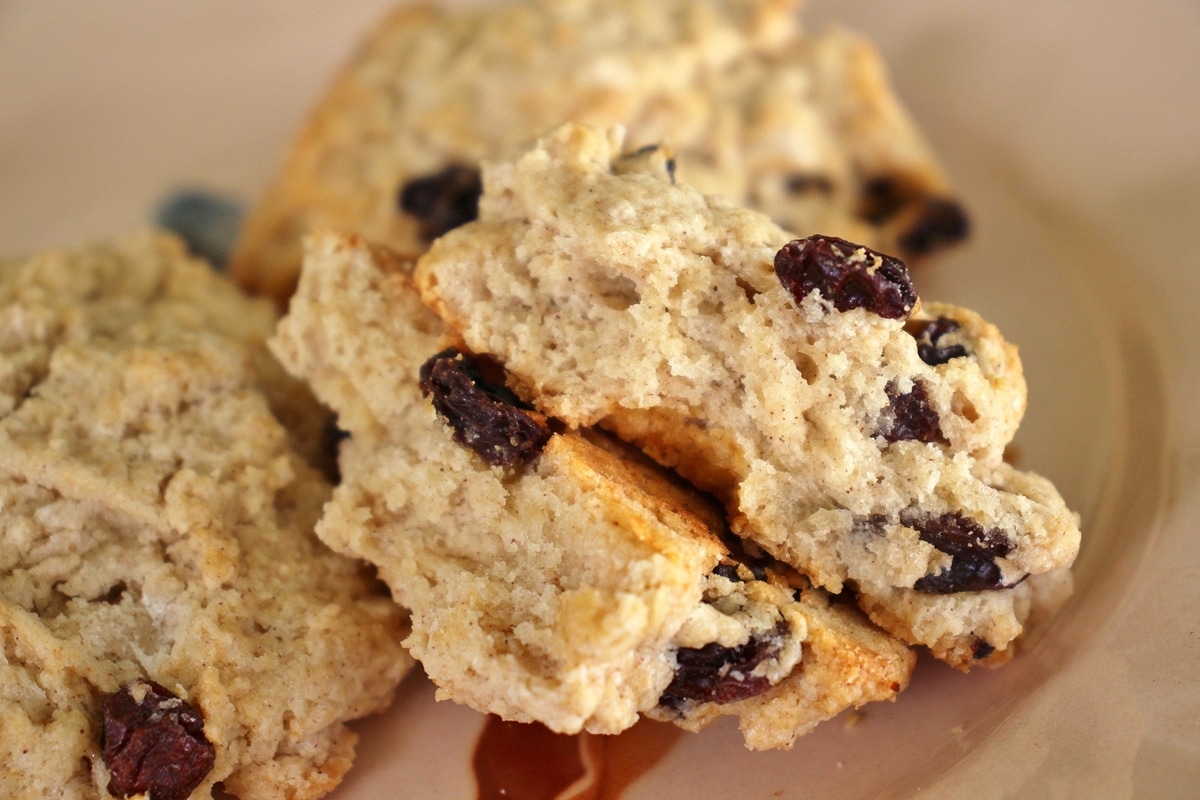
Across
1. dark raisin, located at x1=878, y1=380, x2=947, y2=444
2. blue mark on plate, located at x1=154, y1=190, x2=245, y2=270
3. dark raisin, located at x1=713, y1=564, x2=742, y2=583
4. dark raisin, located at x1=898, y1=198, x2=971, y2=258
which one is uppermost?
dark raisin, located at x1=898, y1=198, x2=971, y2=258

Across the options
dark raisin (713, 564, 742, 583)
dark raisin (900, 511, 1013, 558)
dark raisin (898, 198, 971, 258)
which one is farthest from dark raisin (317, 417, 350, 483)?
dark raisin (898, 198, 971, 258)

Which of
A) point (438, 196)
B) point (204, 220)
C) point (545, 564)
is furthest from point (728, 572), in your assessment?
point (204, 220)

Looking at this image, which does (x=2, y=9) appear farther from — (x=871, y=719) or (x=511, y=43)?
(x=871, y=719)

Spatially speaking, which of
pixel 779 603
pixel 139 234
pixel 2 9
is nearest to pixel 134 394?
pixel 139 234

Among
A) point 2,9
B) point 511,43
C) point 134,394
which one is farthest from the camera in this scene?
point 2,9

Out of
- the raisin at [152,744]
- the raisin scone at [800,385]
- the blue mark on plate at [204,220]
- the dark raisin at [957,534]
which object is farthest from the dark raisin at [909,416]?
the blue mark on plate at [204,220]

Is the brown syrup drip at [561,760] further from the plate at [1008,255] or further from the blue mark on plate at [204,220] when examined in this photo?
the blue mark on plate at [204,220]

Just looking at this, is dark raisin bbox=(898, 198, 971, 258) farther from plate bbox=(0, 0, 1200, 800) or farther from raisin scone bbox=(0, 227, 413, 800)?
raisin scone bbox=(0, 227, 413, 800)
